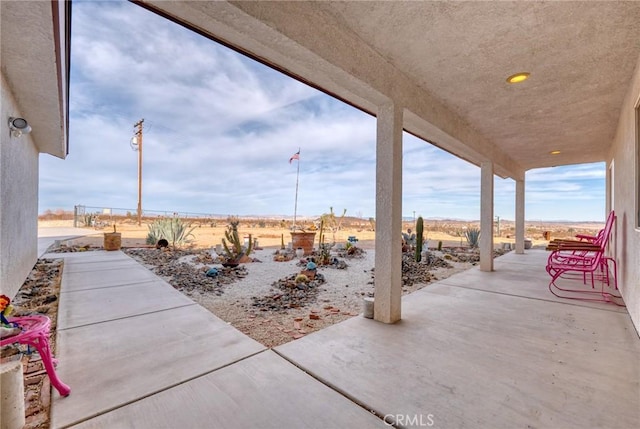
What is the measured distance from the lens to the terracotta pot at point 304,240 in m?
7.36

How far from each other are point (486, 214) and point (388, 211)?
11.2 feet

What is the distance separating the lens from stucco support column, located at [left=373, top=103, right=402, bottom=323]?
263 cm

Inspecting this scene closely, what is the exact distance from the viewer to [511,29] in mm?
2062

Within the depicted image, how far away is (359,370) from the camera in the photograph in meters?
1.82

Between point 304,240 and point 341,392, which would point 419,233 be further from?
point 341,392

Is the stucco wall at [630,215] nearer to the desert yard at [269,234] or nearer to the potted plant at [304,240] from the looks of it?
the desert yard at [269,234]

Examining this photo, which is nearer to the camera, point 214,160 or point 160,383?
point 160,383

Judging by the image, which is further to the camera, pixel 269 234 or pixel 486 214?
pixel 269 234

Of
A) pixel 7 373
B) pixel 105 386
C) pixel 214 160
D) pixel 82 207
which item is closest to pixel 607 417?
pixel 105 386

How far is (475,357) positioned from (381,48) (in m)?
2.62

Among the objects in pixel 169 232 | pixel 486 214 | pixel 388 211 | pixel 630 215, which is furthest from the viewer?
pixel 169 232

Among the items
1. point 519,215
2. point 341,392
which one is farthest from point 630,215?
point 519,215

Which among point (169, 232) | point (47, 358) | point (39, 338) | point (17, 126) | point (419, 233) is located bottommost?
point (47, 358)

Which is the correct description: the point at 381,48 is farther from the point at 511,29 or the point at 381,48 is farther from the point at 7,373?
the point at 7,373
